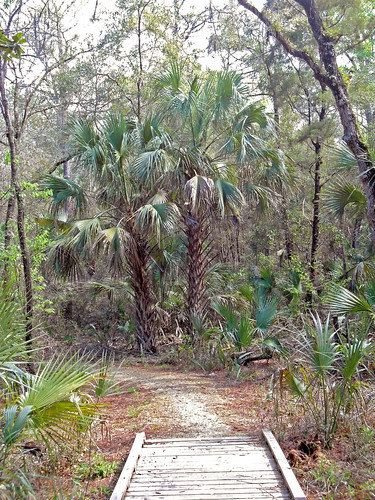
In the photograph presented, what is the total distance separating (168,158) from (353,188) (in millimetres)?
3676

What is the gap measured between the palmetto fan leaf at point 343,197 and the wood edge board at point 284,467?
4.92 m

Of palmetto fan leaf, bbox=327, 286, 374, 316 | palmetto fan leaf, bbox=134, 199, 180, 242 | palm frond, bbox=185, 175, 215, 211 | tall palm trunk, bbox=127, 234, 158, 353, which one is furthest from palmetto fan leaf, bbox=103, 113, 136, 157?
palmetto fan leaf, bbox=327, 286, 374, 316

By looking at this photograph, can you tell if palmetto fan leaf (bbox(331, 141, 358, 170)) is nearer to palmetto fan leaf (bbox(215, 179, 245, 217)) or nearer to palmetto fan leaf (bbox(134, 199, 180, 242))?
palmetto fan leaf (bbox(215, 179, 245, 217))

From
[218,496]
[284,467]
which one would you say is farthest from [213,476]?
[284,467]

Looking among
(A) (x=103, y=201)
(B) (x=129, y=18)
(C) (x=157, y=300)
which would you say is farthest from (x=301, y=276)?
(B) (x=129, y=18)

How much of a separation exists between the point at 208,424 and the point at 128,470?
1.84 meters

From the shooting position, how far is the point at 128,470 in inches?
157

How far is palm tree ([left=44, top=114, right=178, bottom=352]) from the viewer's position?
8.89 m

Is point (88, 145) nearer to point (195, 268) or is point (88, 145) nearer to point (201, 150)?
point (201, 150)

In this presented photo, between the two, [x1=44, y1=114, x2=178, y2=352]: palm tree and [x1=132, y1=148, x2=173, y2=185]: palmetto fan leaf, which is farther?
[x1=132, y1=148, x2=173, y2=185]: palmetto fan leaf

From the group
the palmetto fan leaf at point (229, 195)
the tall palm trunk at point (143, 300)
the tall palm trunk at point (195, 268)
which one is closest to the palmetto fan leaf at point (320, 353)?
the palmetto fan leaf at point (229, 195)

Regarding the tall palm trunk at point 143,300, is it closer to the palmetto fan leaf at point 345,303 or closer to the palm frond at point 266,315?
the palm frond at point 266,315

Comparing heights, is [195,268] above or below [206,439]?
above

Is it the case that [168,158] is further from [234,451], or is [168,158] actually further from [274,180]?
[234,451]
